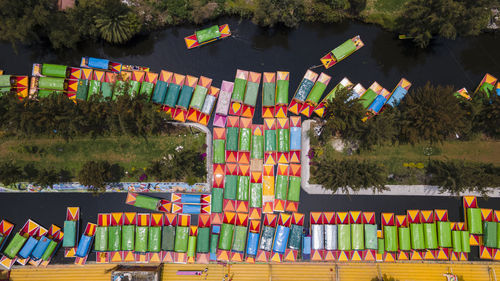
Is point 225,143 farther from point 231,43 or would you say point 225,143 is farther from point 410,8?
point 410,8

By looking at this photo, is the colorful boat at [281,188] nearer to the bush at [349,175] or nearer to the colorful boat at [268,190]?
the colorful boat at [268,190]

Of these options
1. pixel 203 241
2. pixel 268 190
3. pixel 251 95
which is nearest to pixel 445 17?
pixel 251 95

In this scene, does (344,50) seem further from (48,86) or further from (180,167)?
(48,86)

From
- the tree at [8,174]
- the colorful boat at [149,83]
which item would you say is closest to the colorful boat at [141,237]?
the tree at [8,174]

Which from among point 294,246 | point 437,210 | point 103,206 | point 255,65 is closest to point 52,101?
point 103,206

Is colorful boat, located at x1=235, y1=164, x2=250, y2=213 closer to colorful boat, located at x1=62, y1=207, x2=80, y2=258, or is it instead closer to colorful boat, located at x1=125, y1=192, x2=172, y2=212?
colorful boat, located at x1=125, y1=192, x2=172, y2=212

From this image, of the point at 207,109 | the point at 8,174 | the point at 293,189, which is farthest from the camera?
the point at 207,109

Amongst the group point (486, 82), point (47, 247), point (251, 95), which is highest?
point (486, 82)
